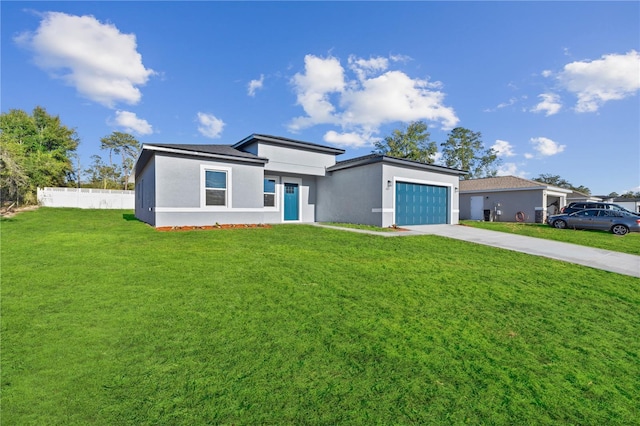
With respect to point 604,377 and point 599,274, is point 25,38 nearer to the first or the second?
point 604,377

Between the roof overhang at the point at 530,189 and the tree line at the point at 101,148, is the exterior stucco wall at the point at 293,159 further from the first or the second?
the tree line at the point at 101,148

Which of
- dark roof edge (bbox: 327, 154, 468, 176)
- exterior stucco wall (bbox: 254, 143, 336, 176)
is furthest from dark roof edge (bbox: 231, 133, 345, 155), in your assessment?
dark roof edge (bbox: 327, 154, 468, 176)

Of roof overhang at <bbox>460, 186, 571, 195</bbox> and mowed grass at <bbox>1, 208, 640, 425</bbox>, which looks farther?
roof overhang at <bbox>460, 186, 571, 195</bbox>

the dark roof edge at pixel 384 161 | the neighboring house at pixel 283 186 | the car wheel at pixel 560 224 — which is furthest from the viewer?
the car wheel at pixel 560 224

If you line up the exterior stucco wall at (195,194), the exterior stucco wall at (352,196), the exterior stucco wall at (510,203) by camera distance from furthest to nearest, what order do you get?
the exterior stucco wall at (510,203) → the exterior stucco wall at (352,196) → the exterior stucco wall at (195,194)

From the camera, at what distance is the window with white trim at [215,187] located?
12289 mm

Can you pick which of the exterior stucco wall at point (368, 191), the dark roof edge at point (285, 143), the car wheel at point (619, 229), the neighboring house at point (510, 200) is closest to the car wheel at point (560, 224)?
the car wheel at point (619, 229)

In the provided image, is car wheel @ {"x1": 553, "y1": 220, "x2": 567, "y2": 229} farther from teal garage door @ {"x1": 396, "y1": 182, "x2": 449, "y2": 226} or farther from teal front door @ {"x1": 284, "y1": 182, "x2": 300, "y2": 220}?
teal front door @ {"x1": 284, "y1": 182, "x2": 300, "y2": 220}

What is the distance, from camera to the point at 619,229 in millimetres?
15031

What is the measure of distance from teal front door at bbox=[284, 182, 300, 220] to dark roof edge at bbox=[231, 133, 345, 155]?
2.48 m

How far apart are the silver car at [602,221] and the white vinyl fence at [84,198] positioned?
39.6 m

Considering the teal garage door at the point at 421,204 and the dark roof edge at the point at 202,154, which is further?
the teal garage door at the point at 421,204

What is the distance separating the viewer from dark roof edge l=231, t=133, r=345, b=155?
14.5m

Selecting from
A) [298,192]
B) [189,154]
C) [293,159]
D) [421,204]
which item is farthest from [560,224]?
[189,154]
